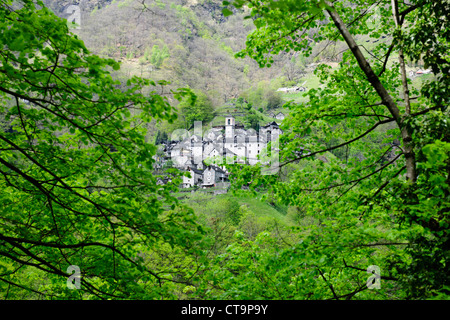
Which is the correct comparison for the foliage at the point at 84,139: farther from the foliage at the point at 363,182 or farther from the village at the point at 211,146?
the village at the point at 211,146

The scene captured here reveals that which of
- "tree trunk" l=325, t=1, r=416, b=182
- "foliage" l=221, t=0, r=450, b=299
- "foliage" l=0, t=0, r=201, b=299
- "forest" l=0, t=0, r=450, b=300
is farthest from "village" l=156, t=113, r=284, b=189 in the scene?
"foliage" l=0, t=0, r=201, b=299

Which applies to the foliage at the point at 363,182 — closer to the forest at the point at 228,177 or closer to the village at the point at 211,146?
the forest at the point at 228,177

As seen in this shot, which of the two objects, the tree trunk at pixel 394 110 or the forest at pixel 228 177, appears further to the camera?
the tree trunk at pixel 394 110

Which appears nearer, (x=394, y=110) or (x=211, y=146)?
(x=394, y=110)

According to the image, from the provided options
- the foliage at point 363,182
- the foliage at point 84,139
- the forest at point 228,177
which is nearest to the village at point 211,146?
the foliage at point 363,182

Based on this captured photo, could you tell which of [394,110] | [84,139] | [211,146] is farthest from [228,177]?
[211,146]

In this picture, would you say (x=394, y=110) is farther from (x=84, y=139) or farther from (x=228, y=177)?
(x=84, y=139)

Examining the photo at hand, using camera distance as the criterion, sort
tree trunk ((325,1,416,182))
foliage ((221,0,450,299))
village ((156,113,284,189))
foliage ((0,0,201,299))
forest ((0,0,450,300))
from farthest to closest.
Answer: village ((156,113,284,189)), tree trunk ((325,1,416,182)), foliage ((221,0,450,299)), forest ((0,0,450,300)), foliage ((0,0,201,299))

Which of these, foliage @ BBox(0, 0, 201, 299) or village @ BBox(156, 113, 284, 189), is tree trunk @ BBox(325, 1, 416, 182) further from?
village @ BBox(156, 113, 284, 189)

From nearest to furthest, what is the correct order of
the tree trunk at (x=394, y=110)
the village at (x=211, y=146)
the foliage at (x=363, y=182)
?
the foliage at (x=363, y=182)
the tree trunk at (x=394, y=110)
the village at (x=211, y=146)

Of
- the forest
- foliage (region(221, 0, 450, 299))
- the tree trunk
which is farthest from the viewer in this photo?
the tree trunk

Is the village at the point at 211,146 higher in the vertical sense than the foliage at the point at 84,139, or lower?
higher

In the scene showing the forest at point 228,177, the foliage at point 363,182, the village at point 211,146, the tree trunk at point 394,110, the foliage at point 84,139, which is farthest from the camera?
the village at point 211,146
